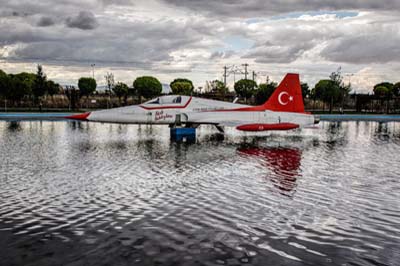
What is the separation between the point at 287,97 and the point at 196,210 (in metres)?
19.8

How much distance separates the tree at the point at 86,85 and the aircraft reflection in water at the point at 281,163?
8270 centimetres

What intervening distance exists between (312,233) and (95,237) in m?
4.25

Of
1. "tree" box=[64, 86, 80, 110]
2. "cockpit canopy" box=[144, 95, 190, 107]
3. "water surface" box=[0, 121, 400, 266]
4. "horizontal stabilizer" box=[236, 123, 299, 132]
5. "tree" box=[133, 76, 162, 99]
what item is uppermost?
"tree" box=[133, 76, 162, 99]

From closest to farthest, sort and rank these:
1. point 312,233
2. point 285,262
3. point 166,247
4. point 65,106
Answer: point 285,262 < point 166,247 < point 312,233 < point 65,106

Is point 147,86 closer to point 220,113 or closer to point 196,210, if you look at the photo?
point 220,113

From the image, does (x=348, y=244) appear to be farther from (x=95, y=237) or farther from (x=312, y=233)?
(x=95, y=237)

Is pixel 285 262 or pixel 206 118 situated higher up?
pixel 206 118

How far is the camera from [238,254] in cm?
659

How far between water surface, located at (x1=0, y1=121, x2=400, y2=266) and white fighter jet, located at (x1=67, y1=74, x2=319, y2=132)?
771 cm

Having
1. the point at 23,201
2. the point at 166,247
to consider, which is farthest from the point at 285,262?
the point at 23,201

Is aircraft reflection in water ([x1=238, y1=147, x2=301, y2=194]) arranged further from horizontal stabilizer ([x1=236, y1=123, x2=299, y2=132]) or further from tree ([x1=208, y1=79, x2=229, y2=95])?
tree ([x1=208, y1=79, x2=229, y2=95])

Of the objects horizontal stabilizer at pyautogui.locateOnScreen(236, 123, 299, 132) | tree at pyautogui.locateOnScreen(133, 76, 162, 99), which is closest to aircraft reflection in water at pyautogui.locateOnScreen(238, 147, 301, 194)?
horizontal stabilizer at pyautogui.locateOnScreen(236, 123, 299, 132)

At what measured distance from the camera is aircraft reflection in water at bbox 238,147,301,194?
12273 mm

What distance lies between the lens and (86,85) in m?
97.0
